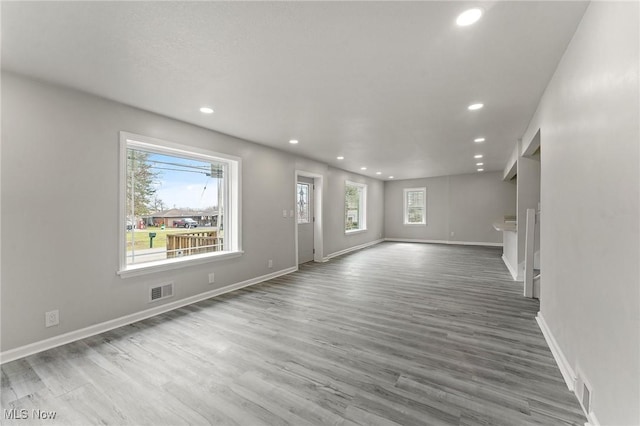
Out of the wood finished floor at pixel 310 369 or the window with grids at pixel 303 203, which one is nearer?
the wood finished floor at pixel 310 369

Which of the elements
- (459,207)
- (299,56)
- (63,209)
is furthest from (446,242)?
(63,209)

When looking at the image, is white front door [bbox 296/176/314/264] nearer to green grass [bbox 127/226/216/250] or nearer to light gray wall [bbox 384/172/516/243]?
green grass [bbox 127/226/216/250]

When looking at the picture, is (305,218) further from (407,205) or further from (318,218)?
(407,205)

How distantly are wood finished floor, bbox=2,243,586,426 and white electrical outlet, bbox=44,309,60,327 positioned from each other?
25 cm

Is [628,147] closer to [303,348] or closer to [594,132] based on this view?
[594,132]

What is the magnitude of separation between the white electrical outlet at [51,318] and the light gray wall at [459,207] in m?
9.80

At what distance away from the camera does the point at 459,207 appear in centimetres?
945

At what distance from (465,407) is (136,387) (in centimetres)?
223

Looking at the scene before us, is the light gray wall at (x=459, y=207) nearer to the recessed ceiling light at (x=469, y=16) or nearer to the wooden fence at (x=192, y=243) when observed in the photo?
the wooden fence at (x=192, y=243)

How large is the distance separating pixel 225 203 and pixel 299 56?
9.50 ft

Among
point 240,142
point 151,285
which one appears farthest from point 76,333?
point 240,142

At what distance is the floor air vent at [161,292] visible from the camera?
3.28m

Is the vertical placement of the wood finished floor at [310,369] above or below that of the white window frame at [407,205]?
below

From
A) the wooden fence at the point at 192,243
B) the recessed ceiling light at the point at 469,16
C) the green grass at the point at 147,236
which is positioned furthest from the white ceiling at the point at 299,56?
the wooden fence at the point at 192,243
